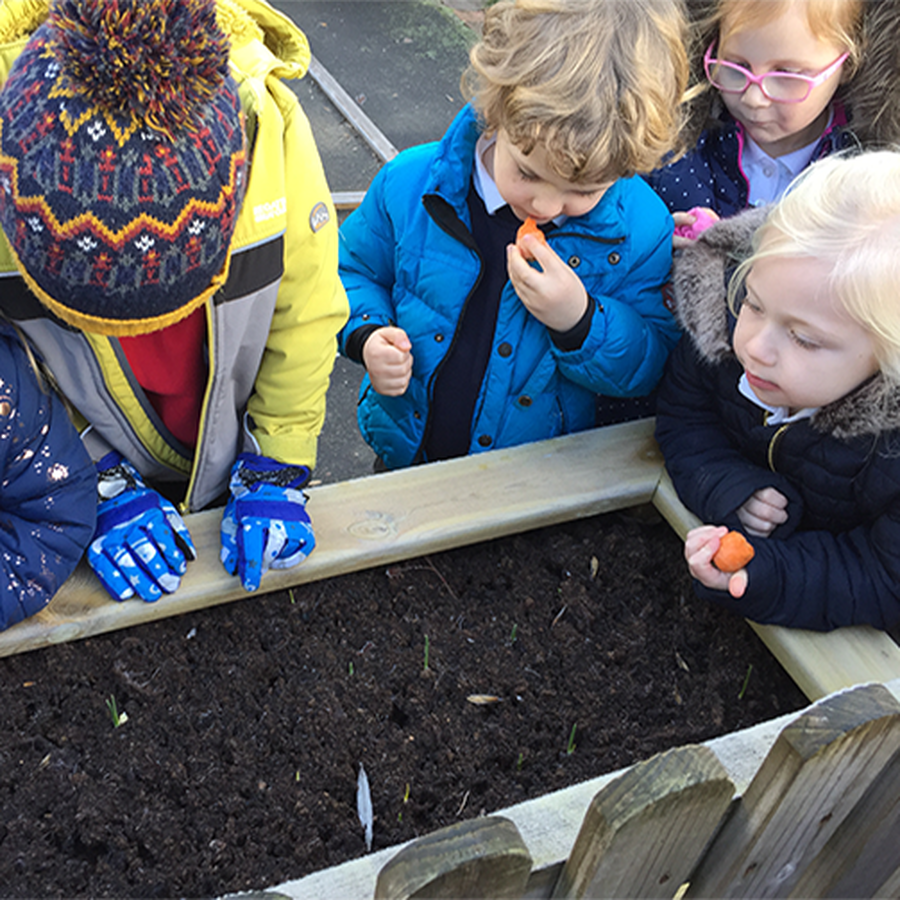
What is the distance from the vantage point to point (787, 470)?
5.38ft

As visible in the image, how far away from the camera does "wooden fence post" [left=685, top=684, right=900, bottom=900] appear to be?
3.29ft

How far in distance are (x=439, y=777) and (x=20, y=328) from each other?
1.00 meters

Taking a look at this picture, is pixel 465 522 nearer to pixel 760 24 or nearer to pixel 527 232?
pixel 527 232

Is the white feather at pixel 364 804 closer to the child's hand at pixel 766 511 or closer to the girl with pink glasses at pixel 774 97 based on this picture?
the child's hand at pixel 766 511

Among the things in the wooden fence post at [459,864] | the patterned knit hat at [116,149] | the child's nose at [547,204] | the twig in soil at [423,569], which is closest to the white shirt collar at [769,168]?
the child's nose at [547,204]

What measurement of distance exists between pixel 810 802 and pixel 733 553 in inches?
20.9

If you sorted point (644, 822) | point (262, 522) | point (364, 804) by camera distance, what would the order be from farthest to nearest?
1. point (262, 522)
2. point (364, 804)
3. point (644, 822)

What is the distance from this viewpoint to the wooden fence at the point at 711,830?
2.78ft

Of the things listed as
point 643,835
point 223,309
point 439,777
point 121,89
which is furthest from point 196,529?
point 643,835

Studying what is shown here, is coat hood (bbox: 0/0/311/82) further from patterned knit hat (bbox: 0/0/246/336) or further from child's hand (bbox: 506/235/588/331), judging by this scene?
child's hand (bbox: 506/235/588/331)

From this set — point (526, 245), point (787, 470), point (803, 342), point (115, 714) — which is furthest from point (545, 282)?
point (115, 714)

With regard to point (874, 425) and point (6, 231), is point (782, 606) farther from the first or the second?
point (6, 231)

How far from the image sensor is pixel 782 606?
158 cm

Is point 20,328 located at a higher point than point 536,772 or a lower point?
higher
